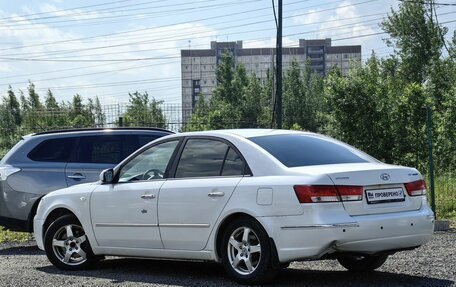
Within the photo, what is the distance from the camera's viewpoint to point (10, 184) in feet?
34.2

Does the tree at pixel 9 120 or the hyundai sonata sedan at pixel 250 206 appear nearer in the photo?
the hyundai sonata sedan at pixel 250 206

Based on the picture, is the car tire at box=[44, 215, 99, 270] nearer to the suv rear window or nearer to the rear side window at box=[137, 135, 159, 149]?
the suv rear window

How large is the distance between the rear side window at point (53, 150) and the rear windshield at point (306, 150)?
471cm

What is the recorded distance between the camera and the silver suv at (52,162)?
409 inches

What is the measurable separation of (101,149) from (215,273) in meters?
4.05

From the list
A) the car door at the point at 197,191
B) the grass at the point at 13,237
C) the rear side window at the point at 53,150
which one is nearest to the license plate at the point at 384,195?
the car door at the point at 197,191

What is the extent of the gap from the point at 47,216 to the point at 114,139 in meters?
A: 2.54

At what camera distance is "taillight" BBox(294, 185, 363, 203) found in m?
5.97

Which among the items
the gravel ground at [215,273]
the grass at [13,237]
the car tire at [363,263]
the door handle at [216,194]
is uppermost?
the door handle at [216,194]

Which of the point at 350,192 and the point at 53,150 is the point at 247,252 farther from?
the point at 53,150

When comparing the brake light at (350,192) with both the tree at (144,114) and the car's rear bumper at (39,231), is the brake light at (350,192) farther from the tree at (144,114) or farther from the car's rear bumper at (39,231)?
the tree at (144,114)

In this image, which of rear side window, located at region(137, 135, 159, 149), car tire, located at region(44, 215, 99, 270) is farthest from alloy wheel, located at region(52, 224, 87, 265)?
rear side window, located at region(137, 135, 159, 149)

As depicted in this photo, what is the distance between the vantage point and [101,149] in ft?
35.3

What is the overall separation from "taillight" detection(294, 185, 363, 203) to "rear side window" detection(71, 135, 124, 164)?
207 inches
